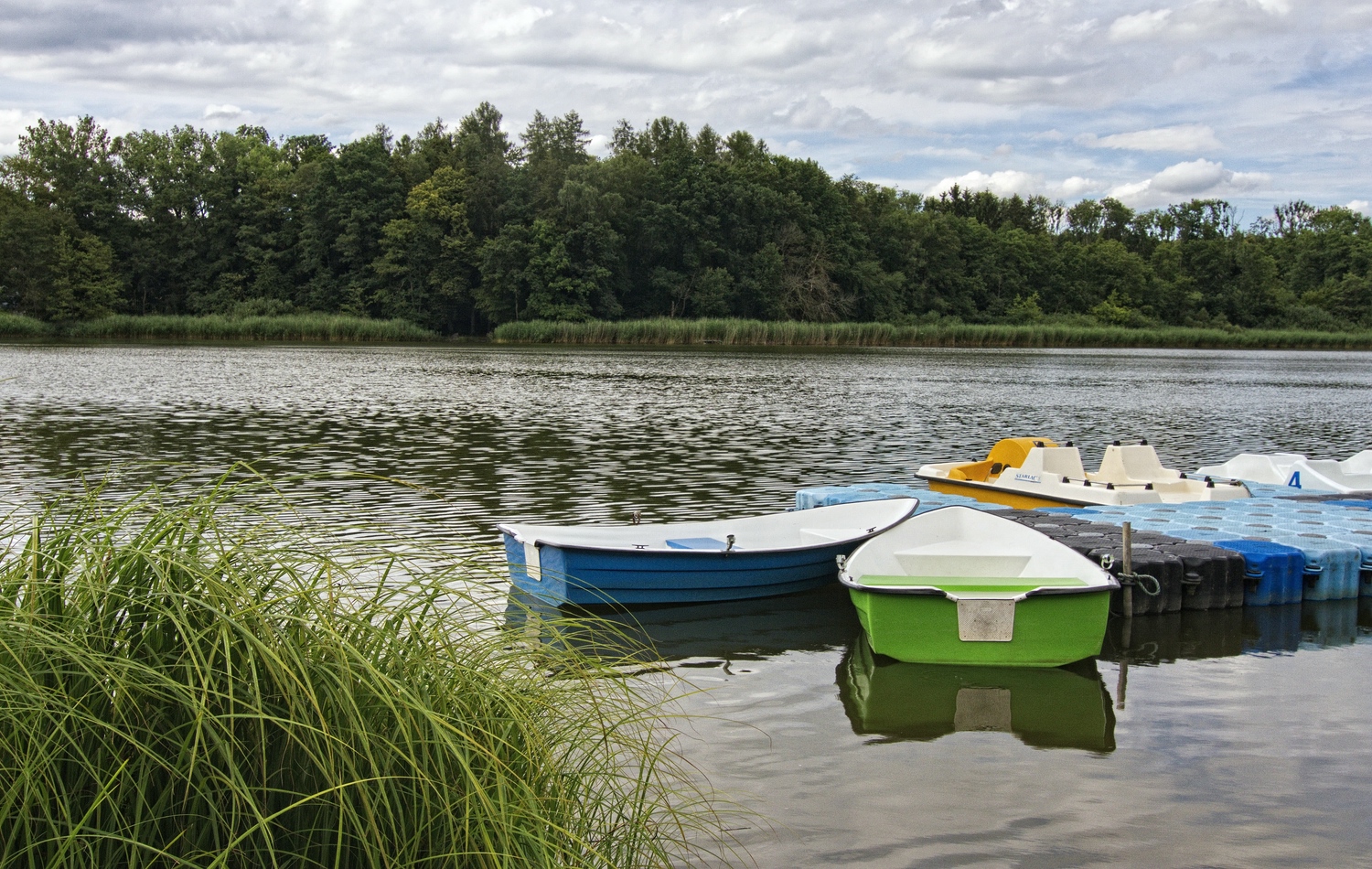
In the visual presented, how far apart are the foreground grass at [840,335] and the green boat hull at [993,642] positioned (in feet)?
194

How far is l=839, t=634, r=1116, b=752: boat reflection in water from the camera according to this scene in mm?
6703

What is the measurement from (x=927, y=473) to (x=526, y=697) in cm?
1208

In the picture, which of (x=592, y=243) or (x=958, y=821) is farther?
(x=592, y=243)

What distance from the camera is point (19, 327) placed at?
214 ft

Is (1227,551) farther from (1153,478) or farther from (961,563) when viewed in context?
(1153,478)

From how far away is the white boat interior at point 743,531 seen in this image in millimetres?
9117

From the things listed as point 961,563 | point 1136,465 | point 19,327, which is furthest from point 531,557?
point 19,327

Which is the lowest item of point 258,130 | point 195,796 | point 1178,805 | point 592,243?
point 1178,805

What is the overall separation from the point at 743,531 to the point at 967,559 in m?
2.11

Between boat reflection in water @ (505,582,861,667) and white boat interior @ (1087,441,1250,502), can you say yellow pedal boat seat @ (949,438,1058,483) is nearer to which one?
white boat interior @ (1087,441,1250,502)

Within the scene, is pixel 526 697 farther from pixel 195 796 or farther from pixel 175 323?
pixel 175 323

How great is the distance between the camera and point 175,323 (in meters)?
69.4

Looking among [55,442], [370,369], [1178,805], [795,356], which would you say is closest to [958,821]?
[1178,805]

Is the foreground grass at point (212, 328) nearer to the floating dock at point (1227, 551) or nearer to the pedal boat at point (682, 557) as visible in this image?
the pedal boat at point (682, 557)
